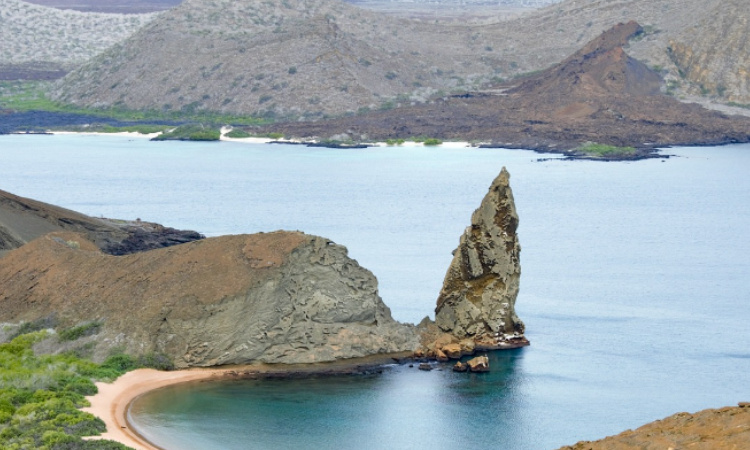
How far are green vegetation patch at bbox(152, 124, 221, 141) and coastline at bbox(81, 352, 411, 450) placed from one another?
9471 centimetres

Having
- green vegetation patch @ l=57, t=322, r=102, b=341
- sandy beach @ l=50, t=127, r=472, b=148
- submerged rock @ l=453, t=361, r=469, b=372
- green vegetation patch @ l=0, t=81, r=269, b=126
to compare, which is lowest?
submerged rock @ l=453, t=361, r=469, b=372

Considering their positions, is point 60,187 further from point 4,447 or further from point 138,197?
point 4,447

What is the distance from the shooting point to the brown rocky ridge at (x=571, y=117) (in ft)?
416

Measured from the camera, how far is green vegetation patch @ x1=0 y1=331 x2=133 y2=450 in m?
29.8

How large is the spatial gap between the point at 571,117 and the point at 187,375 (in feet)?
327

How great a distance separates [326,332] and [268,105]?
10901cm

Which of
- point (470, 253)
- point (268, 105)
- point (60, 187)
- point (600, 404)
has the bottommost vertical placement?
point (600, 404)

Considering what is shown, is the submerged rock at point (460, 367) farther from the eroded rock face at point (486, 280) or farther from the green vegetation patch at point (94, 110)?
the green vegetation patch at point (94, 110)

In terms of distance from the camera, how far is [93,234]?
57156 millimetres

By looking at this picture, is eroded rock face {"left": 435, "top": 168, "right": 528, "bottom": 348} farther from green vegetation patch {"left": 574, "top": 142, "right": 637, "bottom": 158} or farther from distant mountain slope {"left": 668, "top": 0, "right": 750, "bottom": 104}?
distant mountain slope {"left": 668, "top": 0, "right": 750, "bottom": 104}

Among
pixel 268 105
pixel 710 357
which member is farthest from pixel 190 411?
pixel 268 105

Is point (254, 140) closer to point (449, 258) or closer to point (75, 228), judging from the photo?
point (449, 258)

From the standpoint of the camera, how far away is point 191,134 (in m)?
133

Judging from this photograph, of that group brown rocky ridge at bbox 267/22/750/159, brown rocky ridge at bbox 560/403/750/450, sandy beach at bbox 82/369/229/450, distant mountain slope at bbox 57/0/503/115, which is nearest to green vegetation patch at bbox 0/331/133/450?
sandy beach at bbox 82/369/229/450
